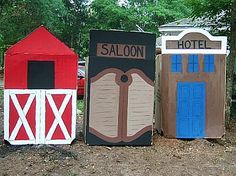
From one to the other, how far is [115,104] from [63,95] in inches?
34.1

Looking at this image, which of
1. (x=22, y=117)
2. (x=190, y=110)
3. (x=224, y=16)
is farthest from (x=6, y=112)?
(x=224, y=16)

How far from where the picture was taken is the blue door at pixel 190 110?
696 centimetres

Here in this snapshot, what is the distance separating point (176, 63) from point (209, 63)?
58 cm

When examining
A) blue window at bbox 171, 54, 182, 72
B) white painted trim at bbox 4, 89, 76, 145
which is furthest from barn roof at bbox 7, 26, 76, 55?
blue window at bbox 171, 54, 182, 72

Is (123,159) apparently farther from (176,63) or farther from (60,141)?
(176,63)

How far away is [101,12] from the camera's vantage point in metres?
31.9

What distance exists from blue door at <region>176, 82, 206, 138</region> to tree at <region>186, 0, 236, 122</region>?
4.00ft

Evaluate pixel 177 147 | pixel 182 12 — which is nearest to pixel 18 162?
pixel 177 147

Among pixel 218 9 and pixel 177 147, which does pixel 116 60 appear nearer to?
pixel 177 147

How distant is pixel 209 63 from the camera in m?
6.95

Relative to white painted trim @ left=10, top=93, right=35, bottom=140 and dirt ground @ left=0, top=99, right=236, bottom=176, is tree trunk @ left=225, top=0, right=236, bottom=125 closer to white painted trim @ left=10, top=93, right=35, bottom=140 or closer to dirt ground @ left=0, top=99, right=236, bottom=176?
dirt ground @ left=0, top=99, right=236, bottom=176

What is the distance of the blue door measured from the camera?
6.96 meters

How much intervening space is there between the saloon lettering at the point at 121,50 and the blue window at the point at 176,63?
0.62m

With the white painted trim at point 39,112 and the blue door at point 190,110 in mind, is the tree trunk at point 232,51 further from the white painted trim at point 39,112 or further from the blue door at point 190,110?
the white painted trim at point 39,112
